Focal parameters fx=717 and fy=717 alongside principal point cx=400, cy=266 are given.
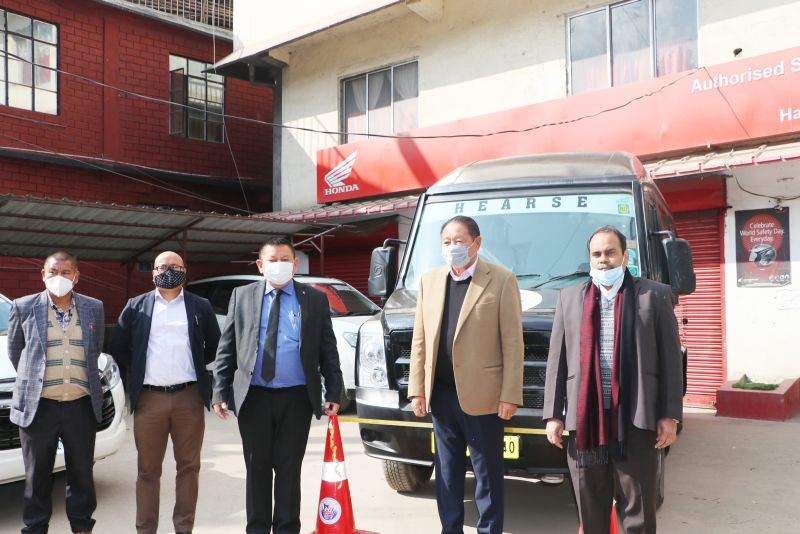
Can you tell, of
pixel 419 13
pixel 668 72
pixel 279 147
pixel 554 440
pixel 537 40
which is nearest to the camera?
pixel 554 440

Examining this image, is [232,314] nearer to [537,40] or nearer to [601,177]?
[601,177]

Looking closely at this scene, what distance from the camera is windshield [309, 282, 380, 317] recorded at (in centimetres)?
978

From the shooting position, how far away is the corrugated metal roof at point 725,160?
318 inches

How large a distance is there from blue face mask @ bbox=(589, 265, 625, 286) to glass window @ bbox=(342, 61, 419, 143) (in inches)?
387

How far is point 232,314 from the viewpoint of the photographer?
411 centimetres

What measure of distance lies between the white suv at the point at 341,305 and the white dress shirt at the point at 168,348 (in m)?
3.81

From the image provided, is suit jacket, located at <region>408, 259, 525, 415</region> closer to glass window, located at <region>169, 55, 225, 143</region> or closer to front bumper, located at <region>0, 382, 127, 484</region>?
front bumper, located at <region>0, 382, 127, 484</region>

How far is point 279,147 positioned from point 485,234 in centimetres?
1068

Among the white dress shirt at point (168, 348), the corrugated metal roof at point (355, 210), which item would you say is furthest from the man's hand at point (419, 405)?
the corrugated metal roof at point (355, 210)

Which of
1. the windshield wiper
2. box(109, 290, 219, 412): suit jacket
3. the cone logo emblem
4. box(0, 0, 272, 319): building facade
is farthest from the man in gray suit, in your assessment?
box(0, 0, 272, 319): building facade

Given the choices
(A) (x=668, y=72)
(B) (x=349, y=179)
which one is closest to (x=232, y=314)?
(A) (x=668, y=72)

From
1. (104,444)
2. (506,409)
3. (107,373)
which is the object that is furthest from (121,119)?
(506,409)

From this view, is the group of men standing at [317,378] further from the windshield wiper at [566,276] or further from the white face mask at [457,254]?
the windshield wiper at [566,276]

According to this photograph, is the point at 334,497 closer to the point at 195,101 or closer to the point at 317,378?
the point at 317,378
